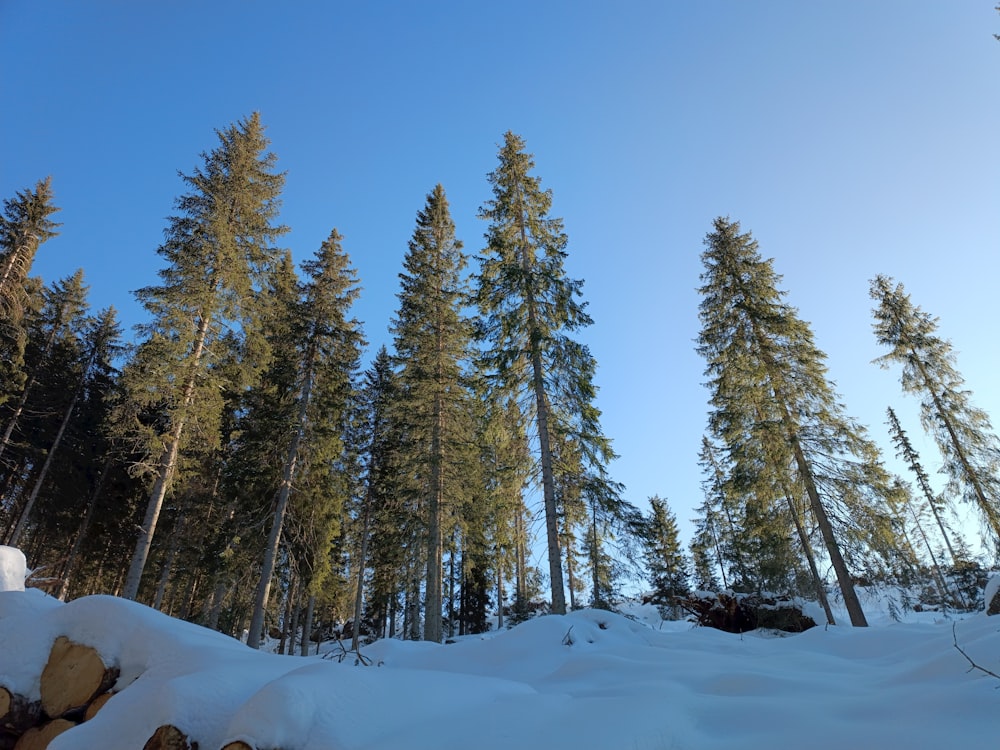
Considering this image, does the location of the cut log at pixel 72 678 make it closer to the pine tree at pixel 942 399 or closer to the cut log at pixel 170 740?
the cut log at pixel 170 740

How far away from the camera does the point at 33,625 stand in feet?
13.6

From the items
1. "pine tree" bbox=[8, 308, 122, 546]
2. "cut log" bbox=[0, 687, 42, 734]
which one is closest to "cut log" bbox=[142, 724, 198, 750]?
"cut log" bbox=[0, 687, 42, 734]

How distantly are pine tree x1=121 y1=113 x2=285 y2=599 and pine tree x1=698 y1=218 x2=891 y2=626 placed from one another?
15.4 m

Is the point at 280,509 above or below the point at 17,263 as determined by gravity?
below

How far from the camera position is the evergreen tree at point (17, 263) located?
16.6m

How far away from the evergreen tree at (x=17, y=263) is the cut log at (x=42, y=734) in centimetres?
1822

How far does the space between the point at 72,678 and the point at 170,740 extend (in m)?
2.11

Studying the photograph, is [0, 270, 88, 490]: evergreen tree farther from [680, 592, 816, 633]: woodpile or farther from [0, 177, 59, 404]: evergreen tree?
[680, 592, 816, 633]: woodpile

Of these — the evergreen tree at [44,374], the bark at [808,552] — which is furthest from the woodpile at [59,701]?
the evergreen tree at [44,374]

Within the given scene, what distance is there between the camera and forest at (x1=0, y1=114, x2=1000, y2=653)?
13102 mm

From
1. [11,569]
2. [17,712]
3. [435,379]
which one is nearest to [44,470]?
[435,379]

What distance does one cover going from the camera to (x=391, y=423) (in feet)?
68.3

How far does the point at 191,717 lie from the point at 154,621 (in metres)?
1.77

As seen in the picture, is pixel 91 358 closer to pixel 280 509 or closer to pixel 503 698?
pixel 280 509
